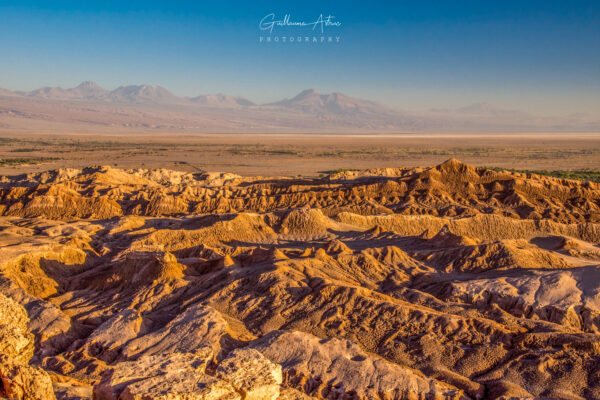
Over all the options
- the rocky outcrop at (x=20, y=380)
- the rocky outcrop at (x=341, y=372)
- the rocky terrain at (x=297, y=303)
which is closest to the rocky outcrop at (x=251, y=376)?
the rocky terrain at (x=297, y=303)

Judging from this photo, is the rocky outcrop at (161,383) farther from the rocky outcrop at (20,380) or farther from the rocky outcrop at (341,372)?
the rocky outcrop at (341,372)

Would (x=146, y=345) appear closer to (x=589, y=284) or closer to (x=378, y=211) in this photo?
(x=589, y=284)

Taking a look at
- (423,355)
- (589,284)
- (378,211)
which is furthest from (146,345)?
(378,211)

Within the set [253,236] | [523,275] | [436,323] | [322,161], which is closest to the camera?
[436,323]

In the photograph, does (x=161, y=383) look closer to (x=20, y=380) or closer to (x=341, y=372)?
(x=20, y=380)

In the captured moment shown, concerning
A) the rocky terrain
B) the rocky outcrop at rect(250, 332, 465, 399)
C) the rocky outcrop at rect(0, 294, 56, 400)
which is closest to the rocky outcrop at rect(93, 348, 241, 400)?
the rocky terrain

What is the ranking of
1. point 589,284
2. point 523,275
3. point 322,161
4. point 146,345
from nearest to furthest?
point 146,345
point 589,284
point 523,275
point 322,161

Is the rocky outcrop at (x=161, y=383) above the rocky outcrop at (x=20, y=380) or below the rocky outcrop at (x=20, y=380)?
below

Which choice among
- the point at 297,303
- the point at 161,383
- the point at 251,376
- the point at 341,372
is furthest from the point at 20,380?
the point at 297,303
